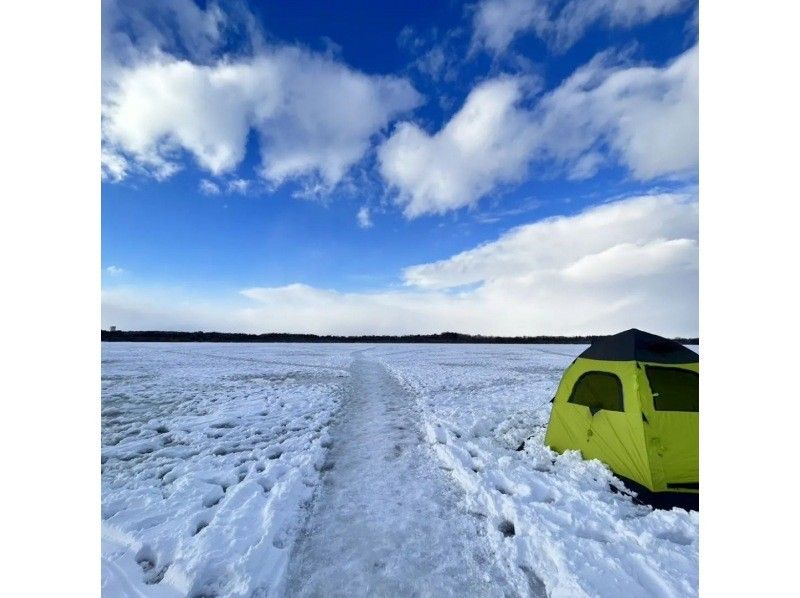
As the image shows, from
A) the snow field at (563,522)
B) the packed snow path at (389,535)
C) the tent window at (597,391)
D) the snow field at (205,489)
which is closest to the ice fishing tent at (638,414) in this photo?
the tent window at (597,391)

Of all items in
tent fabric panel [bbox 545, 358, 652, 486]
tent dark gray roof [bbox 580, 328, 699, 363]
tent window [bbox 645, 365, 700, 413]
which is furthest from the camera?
tent dark gray roof [bbox 580, 328, 699, 363]

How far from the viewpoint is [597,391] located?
19.4 ft

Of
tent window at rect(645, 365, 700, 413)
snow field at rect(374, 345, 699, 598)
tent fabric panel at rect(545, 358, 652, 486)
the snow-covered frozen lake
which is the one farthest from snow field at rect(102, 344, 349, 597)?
tent window at rect(645, 365, 700, 413)

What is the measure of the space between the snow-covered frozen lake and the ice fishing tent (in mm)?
399

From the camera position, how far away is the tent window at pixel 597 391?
5.56 metres

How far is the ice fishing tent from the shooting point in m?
4.46

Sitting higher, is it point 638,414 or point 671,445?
point 638,414

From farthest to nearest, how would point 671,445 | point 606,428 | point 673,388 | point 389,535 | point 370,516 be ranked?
point 606,428
point 673,388
point 671,445
point 370,516
point 389,535

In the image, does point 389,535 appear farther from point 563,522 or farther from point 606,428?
point 606,428

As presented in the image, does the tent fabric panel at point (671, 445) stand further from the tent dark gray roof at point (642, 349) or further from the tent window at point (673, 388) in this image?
the tent dark gray roof at point (642, 349)

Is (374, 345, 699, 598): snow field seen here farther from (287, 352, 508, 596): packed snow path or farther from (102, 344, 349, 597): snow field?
(102, 344, 349, 597): snow field

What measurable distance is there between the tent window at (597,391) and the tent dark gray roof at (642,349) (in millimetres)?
384

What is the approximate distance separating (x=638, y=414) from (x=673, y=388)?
0.92 metres

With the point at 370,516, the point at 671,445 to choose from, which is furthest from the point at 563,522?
the point at 370,516
